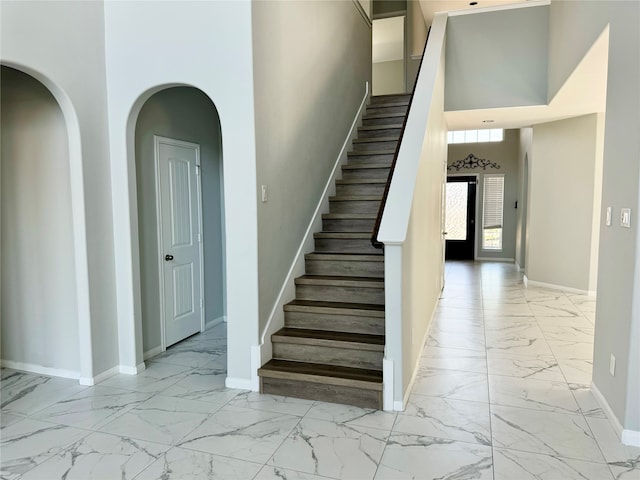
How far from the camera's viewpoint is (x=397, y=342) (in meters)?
2.81

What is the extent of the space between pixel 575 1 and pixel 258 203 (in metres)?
3.22

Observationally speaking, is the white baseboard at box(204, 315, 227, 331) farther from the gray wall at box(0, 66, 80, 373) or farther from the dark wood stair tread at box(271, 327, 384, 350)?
the dark wood stair tread at box(271, 327, 384, 350)

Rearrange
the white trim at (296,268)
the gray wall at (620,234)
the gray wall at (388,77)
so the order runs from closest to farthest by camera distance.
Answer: the gray wall at (620,234)
the white trim at (296,268)
the gray wall at (388,77)

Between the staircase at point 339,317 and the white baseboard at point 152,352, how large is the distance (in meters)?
1.31

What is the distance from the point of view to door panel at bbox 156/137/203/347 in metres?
4.05

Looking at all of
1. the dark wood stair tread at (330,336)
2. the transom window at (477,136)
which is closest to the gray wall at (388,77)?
the transom window at (477,136)

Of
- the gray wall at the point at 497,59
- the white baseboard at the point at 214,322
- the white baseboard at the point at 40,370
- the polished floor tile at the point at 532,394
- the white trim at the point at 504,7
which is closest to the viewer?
the polished floor tile at the point at 532,394

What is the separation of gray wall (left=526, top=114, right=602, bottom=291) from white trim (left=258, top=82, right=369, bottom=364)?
347 cm

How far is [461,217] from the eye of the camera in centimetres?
1011

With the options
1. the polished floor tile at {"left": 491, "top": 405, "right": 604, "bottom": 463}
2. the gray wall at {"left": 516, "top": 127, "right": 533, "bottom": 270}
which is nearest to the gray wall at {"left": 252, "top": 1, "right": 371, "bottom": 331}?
the polished floor tile at {"left": 491, "top": 405, "right": 604, "bottom": 463}

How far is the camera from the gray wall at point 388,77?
393 inches

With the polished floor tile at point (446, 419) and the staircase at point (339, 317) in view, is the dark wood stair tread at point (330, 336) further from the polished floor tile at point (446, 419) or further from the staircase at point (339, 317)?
the polished floor tile at point (446, 419)

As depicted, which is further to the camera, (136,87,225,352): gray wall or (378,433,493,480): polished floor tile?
(136,87,225,352): gray wall

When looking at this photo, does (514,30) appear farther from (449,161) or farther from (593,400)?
(449,161)
